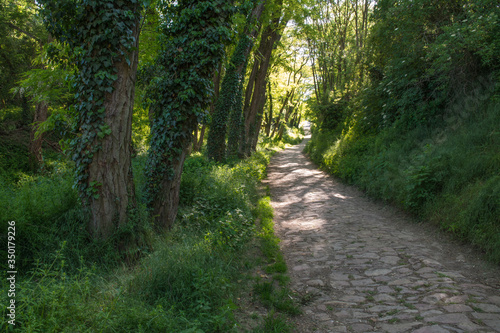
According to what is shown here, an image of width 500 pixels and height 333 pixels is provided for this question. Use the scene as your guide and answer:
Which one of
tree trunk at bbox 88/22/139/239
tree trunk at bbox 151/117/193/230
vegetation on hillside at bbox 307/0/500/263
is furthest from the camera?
vegetation on hillside at bbox 307/0/500/263

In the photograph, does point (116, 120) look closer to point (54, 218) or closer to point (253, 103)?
point (54, 218)

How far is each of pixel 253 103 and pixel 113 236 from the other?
14.5 metres

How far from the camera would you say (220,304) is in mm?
3672

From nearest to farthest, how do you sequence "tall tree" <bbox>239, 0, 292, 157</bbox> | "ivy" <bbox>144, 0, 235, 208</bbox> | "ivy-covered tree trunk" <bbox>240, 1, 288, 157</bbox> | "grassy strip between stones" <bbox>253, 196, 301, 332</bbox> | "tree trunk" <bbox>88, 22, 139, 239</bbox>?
"grassy strip between stones" <bbox>253, 196, 301, 332</bbox> → "tree trunk" <bbox>88, 22, 139, 239</bbox> → "ivy" <bbox>144, 0, 235, 208</bbox> → "tall tree" <bbox>239, 0, 292, 157</bbox> → "ivy-covered tree trunk" <bbox>240, 1, 288, 157</bbox>

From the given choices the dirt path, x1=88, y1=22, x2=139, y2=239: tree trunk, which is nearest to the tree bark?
the dirt path

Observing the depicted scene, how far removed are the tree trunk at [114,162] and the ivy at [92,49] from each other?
84mm

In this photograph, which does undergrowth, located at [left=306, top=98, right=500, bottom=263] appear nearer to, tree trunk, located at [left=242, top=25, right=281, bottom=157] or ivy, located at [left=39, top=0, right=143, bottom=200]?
ivy, located at [left=39, top=0, right=143, bottom=200]

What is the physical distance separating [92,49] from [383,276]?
5.72 metres

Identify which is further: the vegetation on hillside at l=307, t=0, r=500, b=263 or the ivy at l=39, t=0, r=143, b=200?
the vegetation on hillside at l=307, t=0, r=500, b=263

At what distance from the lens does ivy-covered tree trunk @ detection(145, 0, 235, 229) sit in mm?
5605

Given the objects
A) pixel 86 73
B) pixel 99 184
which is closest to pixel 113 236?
pixel 99 184

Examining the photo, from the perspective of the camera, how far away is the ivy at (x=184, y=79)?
5.60 metres

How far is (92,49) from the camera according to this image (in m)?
4.55

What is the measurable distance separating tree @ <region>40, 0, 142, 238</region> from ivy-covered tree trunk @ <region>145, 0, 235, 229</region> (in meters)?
0.89
